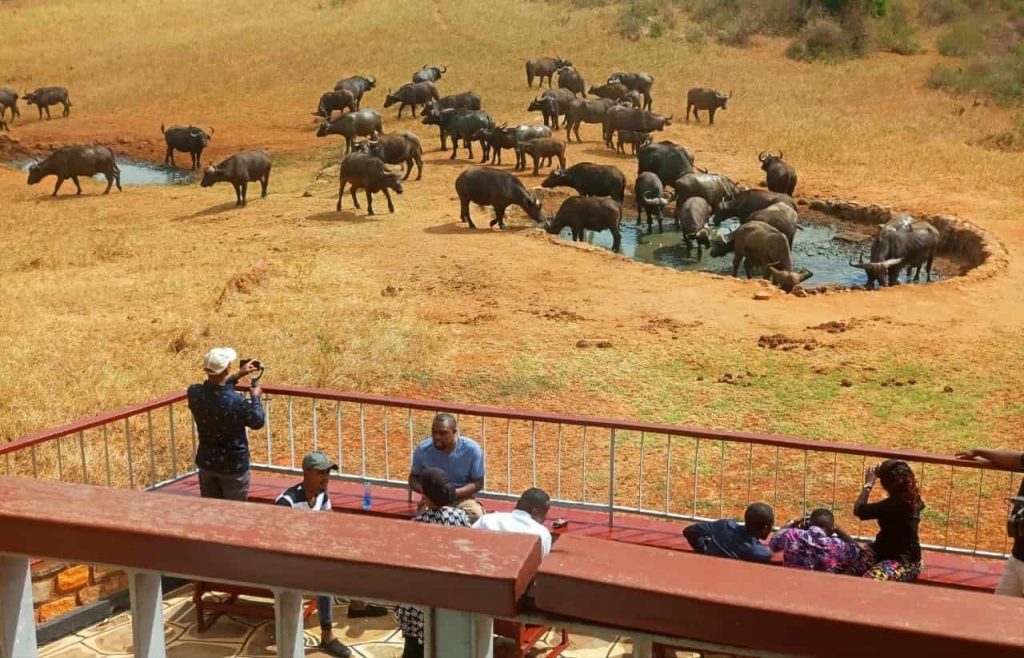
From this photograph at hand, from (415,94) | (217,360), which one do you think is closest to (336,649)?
(217,360)

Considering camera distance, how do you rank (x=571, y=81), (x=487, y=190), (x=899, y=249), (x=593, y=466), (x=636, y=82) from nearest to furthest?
1. (x=593, y=466)
2. (x=899, y=249)
3. (x=487, y=190)
4. (x=636, y=82)
5. (x=571, y=81)

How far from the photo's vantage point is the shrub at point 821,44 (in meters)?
44.8

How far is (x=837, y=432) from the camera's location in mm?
12688

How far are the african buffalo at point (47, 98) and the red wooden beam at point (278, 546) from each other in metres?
40.0

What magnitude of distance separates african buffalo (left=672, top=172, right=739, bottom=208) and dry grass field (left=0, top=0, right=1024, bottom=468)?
212cm

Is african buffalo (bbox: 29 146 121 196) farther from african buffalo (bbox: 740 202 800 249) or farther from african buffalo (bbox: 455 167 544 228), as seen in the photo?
african buffalo (bbox: 740 202 800 249)

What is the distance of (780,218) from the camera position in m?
23.0

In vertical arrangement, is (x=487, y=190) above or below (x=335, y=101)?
below

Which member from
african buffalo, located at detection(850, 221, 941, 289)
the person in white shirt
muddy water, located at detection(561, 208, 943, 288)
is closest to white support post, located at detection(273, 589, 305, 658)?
the person in white shirt

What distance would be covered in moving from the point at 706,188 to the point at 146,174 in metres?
16.2

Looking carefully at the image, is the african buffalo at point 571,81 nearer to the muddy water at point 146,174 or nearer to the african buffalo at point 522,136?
the african buffalo at point 522,136

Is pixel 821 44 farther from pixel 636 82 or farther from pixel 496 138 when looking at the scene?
pixel 496 138

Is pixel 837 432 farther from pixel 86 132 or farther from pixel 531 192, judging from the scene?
pixel 86 132

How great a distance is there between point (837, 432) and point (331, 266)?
32.9ft
